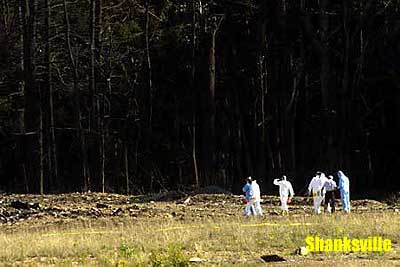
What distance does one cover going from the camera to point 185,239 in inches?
956

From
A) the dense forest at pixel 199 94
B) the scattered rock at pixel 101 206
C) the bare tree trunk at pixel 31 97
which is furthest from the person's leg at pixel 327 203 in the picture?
the bare tree trunk at pixel 31 97

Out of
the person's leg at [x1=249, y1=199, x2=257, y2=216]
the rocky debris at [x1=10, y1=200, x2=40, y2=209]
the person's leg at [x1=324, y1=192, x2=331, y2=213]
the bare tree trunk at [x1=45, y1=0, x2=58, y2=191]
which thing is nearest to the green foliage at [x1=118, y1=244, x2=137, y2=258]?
the person's leg at [x1=249, y1=199, x2=257, y2=216]

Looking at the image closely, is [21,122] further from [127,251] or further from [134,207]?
[127,251]

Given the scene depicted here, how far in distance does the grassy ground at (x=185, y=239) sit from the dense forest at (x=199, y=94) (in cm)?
1731

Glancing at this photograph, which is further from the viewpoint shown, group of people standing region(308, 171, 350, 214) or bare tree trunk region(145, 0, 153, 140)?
bare tree trunk region(145, 0, 153, 140)

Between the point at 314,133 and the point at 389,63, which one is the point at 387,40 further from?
the point at 314,133

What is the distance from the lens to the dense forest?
166 feet

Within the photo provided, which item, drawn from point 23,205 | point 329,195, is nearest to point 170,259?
point 329,195

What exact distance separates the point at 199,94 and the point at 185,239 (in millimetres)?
33923

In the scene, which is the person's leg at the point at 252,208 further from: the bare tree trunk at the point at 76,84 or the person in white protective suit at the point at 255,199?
the bare tree trunk at the point at 76,84

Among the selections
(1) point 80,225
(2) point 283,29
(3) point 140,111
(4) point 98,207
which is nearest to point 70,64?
(3) point 140,111

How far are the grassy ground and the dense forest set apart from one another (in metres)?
17.3

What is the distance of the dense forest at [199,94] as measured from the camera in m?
50.5

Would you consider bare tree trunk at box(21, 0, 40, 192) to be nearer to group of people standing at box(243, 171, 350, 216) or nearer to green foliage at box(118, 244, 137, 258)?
group of people standing at box(243, 171, 350, 216)
